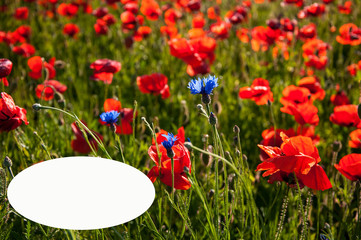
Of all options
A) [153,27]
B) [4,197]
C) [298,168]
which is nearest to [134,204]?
[298,168]

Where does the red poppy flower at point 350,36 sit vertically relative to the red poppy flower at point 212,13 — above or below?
above

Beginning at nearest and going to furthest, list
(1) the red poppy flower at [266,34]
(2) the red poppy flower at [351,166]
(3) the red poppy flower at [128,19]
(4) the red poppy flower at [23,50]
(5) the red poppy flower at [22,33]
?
(2) the red poppy flower at [351,166]
(4) the red poppy flower at [23,50]
(1) the red poppy flower at [266,34]
(5) the red poppy flower at [22,33]
(3) the red poppy flower at [128,19]

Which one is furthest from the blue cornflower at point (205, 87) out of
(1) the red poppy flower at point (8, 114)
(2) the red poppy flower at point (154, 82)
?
(2) the red poppy flower at point (154, 82)

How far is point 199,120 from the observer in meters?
2.21

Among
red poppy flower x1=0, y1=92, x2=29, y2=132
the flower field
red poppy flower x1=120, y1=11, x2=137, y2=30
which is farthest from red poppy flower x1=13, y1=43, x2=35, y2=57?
red poppy flower x1=0, y1=92, x2=29, y2=132

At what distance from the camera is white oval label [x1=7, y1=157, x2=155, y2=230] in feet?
2.90

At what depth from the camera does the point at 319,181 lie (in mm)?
1118

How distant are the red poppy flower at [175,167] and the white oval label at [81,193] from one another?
0.13 meters

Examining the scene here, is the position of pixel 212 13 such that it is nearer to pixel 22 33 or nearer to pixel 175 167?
pixel 22 33

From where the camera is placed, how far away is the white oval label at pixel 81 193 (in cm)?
88

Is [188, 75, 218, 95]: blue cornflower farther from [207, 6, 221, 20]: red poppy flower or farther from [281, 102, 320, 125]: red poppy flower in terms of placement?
[207, 6, 221, 20]: red poppy flower

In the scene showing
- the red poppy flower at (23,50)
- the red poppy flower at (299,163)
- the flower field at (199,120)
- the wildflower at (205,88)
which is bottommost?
the flower field at (199,120)

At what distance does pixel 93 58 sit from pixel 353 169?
208 cm

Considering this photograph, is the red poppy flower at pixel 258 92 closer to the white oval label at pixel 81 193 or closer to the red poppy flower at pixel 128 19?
the white oval label at pixel 81 193
